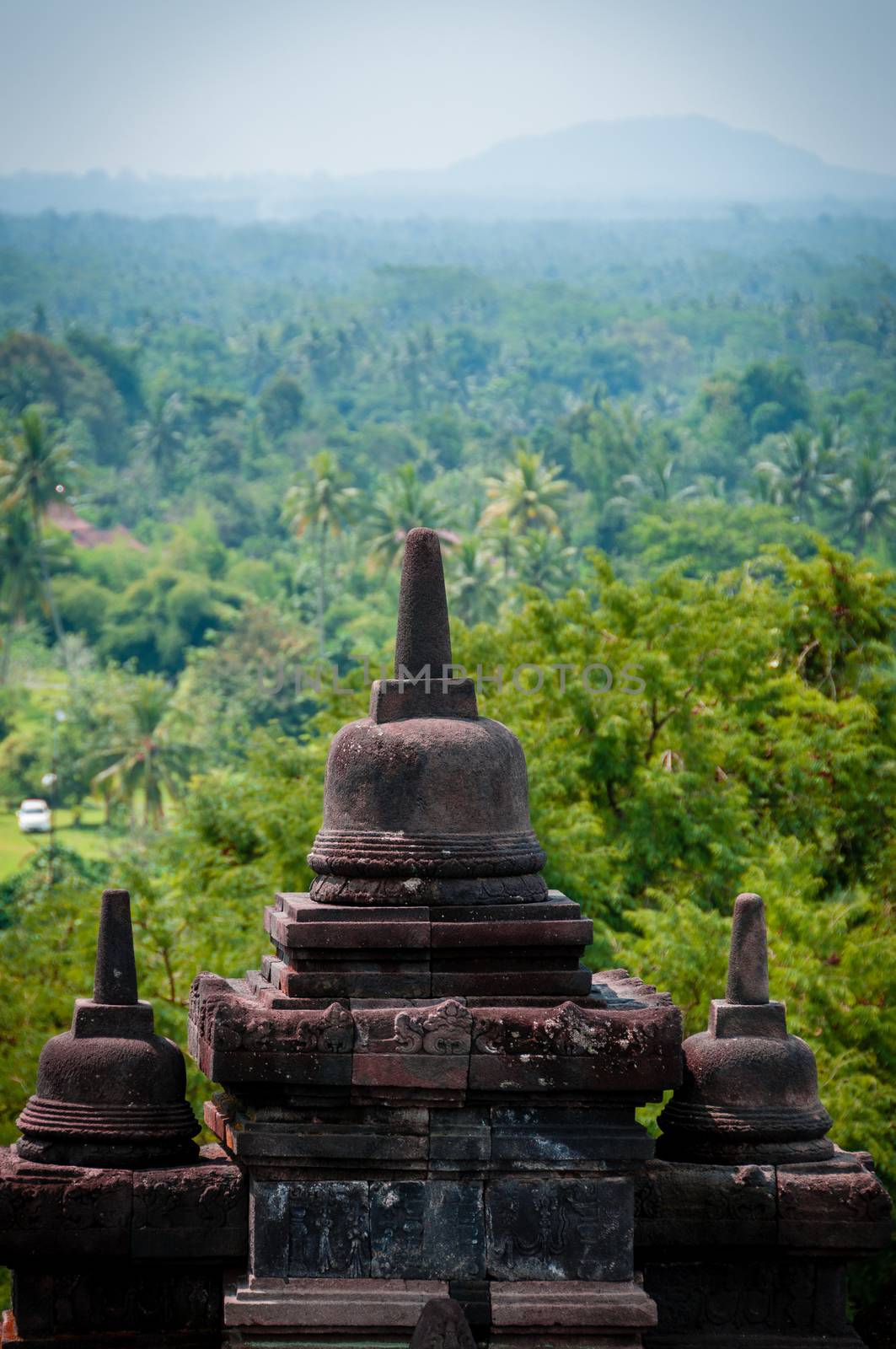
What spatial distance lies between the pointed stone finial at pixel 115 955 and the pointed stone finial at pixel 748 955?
9.91 feet

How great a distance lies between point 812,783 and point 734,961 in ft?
68.1

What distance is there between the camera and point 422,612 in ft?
32.0

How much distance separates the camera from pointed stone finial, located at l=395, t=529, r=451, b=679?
9.74 m

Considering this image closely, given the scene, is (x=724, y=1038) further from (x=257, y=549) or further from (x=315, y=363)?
(x=315, y=363)

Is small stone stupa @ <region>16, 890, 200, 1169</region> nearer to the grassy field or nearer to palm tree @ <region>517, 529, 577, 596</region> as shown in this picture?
the grassy field

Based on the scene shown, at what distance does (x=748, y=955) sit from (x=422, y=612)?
241 cm

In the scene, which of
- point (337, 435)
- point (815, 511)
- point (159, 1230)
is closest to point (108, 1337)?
point (159, 1230)

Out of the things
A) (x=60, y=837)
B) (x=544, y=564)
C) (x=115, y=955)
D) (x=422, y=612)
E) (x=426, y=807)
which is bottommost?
(x=60, y=837)

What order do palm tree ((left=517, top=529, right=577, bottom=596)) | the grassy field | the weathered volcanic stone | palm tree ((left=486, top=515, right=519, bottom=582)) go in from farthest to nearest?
1. palm tree ((left=486, top=515, right=519, bottom=582))
2. palm tree ((left=517, top=529, right=577, bottom=596))
3. the grassy field
4. the weathered volcanic stone

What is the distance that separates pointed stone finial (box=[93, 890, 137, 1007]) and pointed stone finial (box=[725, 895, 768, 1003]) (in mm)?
3020

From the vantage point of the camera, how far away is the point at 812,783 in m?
29.8

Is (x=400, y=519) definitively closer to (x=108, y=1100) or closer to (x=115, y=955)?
(x=115, y=955)

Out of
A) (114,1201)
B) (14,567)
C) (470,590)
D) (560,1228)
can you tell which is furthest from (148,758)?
(560,1228)

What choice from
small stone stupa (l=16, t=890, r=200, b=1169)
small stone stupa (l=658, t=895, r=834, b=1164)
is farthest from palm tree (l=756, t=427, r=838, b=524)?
small stone stupa (l=16, t=890, r=200, b=1169)
